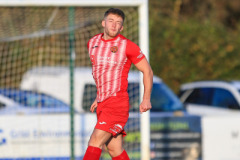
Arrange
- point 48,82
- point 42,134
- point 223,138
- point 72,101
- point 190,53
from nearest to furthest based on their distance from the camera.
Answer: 1. point 72,101
2. point 42,134
3. point 223,138
4. point 48,82
5. point 190,53

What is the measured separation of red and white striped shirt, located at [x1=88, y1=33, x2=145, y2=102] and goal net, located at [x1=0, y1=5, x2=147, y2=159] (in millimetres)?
3133

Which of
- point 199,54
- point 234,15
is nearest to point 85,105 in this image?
point 199,54

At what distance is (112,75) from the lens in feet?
17.3

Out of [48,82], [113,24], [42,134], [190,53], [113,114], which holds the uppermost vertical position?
[190,53]

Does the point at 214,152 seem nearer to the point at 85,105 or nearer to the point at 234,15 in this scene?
the point at 85,105

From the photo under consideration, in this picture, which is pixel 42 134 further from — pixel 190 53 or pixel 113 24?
pixel 190 53

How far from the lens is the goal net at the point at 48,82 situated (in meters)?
9.02

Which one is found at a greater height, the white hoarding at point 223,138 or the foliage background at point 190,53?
the foliage background at point 190,53

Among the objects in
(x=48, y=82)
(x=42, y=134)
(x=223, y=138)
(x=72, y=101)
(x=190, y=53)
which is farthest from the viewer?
(x=190, y=53)

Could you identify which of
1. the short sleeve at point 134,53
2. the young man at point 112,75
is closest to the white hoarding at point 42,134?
the young man at point 112,75

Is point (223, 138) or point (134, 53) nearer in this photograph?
point (134, 53)

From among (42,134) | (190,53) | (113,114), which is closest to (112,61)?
(113,114)

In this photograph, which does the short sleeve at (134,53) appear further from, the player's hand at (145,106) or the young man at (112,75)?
the player's hand at (145,106)

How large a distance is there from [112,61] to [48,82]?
22.2 feet
